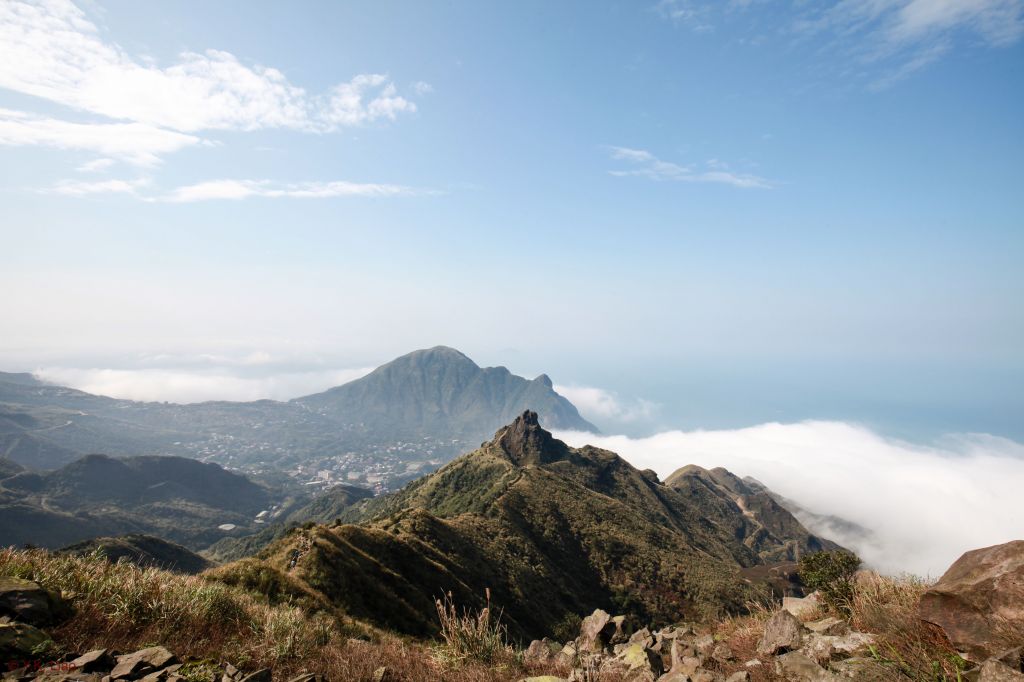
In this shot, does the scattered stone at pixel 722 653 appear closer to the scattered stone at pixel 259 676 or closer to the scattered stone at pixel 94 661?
the scattered stone at pixel 259 676

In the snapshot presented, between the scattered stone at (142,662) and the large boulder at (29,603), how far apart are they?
1.81m

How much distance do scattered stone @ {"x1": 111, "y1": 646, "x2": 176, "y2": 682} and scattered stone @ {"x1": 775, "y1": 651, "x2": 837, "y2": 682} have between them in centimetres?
806

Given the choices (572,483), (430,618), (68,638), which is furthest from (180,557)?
(68,638)

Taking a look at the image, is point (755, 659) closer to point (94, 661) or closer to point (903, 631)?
point (903, 631)

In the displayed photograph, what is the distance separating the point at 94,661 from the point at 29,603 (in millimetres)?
2061

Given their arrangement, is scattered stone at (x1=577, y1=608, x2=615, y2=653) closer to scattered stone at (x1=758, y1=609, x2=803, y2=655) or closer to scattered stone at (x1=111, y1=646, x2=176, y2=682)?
scattered stone at (x1=758, y1=609, x2=803, y2=655)

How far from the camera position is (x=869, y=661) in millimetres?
6234

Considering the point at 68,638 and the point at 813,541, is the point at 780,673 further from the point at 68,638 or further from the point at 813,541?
the point at 813,541

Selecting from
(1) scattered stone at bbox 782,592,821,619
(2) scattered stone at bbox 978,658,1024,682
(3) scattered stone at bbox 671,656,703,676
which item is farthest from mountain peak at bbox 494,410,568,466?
(2) scattered stone at bbox 978,658,1024,682

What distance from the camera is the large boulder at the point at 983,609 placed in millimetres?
6047

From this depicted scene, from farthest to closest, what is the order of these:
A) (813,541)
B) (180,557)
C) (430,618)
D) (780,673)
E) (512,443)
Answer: (813,541), (512,443), (180,557), (430,618), (780,673)

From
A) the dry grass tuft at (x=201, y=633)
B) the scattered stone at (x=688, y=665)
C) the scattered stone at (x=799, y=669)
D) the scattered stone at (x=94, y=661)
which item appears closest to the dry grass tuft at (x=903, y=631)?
the scattered stone at (x=799, y=669)

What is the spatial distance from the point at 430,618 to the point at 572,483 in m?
74.7

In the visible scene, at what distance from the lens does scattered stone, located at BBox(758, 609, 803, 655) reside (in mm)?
7875
